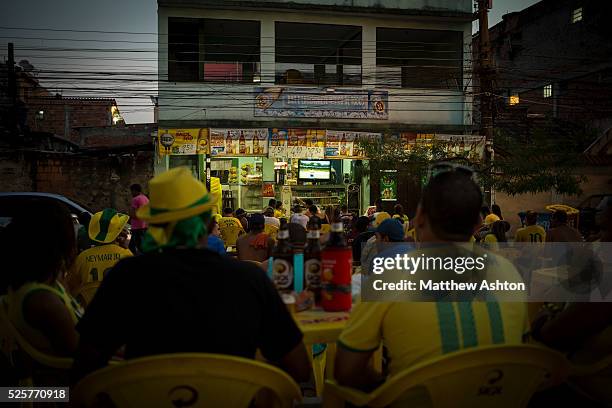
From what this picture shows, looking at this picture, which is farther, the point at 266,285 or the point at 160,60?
the point at 160,60

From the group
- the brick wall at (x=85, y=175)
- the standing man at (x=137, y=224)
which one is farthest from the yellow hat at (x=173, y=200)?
the brick wall at (x=85, y=175)

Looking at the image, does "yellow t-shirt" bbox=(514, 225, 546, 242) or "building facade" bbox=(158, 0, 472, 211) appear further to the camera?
"building facade" bbox=(158, 0, 472, 211)

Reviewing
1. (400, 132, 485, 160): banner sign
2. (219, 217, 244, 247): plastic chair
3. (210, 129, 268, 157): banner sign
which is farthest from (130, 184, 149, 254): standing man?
(400, 132, 485, 160): banner sign

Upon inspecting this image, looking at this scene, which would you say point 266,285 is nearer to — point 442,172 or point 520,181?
point 442,172

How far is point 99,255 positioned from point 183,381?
3317 millimetres

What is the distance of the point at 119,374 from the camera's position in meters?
1.78

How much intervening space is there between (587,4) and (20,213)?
32.3m

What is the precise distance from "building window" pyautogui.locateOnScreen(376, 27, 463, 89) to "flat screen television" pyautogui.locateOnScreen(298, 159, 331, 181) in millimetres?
4467

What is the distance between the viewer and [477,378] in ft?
6.20

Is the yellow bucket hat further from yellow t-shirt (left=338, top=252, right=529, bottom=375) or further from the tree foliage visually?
the tree foliage

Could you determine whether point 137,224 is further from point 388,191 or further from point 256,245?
point 388,191

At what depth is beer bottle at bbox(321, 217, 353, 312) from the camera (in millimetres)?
2758

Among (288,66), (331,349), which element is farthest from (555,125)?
(331,349)

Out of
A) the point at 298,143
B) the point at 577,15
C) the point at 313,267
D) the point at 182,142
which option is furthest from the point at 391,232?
the point at 577,15
